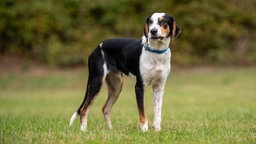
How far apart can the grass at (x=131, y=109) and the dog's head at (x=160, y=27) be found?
1545 millimetres

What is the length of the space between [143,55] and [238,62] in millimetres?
20068

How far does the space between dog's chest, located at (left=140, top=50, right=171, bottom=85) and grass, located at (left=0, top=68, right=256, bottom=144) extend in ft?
3.00

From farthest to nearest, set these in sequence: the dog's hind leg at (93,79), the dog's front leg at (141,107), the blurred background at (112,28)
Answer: the blurred background at (112,28)
the dog's hind leg at (93,79)
the dog's front leg at (141,107)

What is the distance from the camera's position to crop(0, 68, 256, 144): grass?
7.55 m

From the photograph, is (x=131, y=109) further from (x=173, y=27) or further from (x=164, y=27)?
(x=164, y=27)

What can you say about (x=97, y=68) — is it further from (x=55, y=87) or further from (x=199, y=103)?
(x=55, y=87)

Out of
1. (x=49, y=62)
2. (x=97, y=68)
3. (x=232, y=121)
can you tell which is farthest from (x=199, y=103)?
(x=49, y=62)

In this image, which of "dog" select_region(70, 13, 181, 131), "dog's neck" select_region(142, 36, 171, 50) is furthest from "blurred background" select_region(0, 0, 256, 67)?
"dog's neck" select_region(142, 36, 171, 50)

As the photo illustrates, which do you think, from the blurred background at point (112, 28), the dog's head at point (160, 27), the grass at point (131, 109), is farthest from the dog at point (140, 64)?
the blurred background at point (112, 28)

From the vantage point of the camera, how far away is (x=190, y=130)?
8422 millimetres

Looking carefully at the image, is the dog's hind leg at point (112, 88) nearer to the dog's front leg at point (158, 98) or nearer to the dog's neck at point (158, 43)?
the dog's front leg at point (158, 98)

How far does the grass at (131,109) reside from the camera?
7551mm

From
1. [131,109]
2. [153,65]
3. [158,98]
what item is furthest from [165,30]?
[131,109]

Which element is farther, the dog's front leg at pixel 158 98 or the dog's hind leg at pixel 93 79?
the dog's hind leg at pixel 93 79
